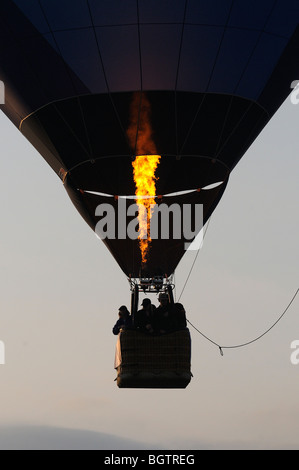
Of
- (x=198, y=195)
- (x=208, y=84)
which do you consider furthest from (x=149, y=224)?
(x=208, y=84)

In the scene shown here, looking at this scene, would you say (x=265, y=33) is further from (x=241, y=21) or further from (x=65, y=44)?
(x=65, y=44)

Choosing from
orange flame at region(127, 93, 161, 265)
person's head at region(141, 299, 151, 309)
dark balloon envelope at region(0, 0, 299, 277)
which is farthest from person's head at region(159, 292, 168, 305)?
dark balloon envelope at region(0, 0, 299, 277)

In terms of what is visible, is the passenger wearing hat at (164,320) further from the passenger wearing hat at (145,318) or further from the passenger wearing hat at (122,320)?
the passenger wearing hat at (122,320)

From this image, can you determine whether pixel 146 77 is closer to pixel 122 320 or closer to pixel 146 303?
pixel 146 303

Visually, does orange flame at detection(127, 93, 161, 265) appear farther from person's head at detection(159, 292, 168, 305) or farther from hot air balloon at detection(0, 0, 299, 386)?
person's head at detection(159, 292, 168, 305)

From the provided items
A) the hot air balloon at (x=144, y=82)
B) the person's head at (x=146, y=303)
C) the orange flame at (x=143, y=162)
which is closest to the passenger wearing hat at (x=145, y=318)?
the person's head at (x=146, y=303)
